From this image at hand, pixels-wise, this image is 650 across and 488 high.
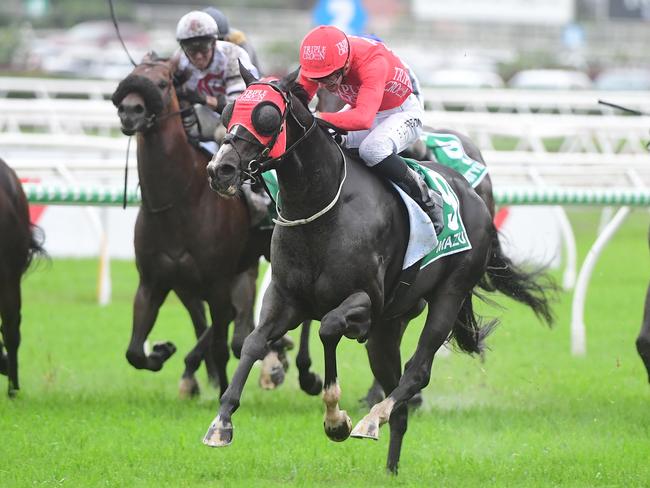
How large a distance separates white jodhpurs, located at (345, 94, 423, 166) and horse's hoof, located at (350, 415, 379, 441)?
120 centimetres

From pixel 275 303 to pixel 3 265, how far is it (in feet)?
8.95

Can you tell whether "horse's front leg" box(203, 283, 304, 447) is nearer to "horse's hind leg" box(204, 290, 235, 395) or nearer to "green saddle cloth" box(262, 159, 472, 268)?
"green saddle cloth" box(262, 159, 472, 268)

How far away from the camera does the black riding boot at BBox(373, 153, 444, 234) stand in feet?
19.4

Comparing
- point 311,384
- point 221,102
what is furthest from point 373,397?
point 221,102

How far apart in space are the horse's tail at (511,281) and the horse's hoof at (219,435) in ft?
8.10

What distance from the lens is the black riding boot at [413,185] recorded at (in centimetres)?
591

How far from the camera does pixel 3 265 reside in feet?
25.1

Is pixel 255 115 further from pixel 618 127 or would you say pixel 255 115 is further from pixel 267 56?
pixel 267 56

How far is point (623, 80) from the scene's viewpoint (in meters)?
32.7

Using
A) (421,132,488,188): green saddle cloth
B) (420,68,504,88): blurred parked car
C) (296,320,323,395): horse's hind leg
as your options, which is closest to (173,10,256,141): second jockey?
(421,132,488,188): green saddle cloth

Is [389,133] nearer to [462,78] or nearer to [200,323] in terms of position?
[200,323]

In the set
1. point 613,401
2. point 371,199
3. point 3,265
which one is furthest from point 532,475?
point 3,265

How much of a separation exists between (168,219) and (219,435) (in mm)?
2478

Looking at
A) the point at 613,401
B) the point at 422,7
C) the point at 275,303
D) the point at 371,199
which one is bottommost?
the point at 422,7
